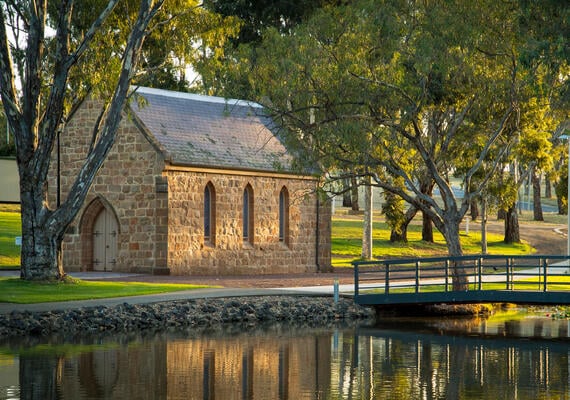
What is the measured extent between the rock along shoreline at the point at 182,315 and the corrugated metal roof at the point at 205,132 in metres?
10.9

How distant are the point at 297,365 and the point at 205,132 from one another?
2468cm

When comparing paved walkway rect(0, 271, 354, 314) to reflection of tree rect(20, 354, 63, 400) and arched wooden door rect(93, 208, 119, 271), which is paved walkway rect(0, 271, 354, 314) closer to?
reflection of tree rect(20, 354, 63, 400)

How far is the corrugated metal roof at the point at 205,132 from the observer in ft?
140

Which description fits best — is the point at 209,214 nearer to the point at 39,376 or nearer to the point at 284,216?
the point at 284,216

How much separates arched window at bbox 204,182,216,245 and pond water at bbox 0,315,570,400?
15.7m

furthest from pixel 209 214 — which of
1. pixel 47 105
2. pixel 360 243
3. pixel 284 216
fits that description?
pixel 360 243

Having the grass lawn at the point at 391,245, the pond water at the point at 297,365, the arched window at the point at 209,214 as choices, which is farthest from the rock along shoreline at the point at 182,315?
the grass lawn at the point at 391,245

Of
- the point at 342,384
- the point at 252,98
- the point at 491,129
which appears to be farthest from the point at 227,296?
the point at 342,384

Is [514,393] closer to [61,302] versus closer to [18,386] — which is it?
[18,386]

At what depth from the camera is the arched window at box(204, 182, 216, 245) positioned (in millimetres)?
43969

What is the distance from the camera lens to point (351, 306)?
1243 inches

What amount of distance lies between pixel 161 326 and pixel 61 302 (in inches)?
131

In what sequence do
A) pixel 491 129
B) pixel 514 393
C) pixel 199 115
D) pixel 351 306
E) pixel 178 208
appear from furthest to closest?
pixel 199 115 < pixel 178 208 < pixel 491 129 < pixel 351 306 < pixel 514 393

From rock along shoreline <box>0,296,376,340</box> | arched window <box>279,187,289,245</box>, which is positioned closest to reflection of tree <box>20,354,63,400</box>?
rock along shoreline <box>0,296,376,340</box>
